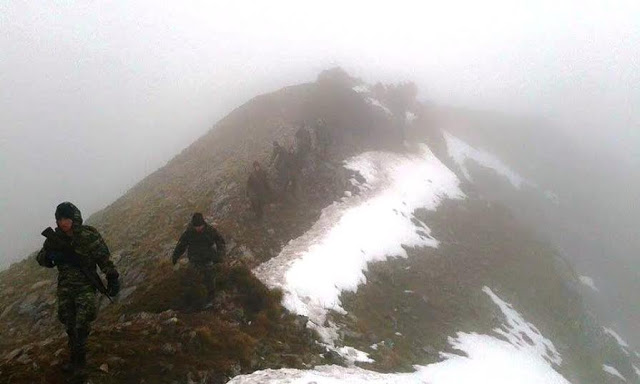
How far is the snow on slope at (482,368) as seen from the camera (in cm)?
1167

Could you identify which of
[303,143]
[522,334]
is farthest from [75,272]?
[522,334]

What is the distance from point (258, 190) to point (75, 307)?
54.9 ft

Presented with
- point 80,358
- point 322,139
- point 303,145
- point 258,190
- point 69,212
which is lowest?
point 80,358

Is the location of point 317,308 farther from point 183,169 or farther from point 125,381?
point 183,169

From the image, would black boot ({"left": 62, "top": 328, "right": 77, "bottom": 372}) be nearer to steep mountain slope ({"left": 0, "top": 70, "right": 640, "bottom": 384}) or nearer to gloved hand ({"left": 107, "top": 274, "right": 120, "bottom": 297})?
steep mountain slope ({"left": 0, "top": 70, "right": 640, "bottom": 384})

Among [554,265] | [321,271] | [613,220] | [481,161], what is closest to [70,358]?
[321,271]

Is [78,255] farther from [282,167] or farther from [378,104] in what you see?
[378,104]

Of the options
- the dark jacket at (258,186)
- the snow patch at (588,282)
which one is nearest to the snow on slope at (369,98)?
the dark jacket at (258,186)

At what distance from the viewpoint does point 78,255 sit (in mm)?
9180

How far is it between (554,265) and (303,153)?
27181 mm

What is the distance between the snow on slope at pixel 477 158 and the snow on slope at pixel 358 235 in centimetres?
1414

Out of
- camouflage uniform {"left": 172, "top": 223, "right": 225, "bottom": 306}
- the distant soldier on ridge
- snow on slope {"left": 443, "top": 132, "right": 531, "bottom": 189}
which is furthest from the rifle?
snow on slope {"left": 443, "top": 132, "right": 531, "bottom": 189}

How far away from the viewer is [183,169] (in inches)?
1479

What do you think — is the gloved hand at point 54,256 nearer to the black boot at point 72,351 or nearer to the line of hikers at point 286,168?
the black boot at point 72,351
